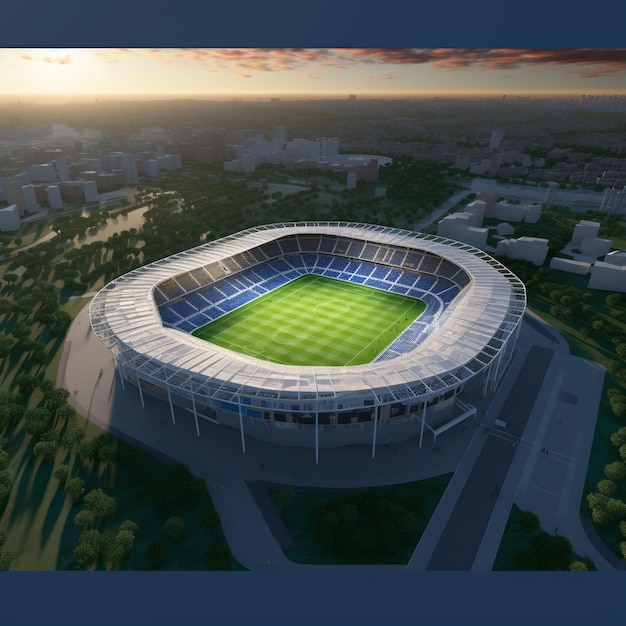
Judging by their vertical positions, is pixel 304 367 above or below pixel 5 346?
above

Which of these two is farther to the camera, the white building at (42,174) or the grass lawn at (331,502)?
the white building at (42,174)

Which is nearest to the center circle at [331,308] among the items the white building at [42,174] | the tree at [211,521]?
the tree at [211,521]

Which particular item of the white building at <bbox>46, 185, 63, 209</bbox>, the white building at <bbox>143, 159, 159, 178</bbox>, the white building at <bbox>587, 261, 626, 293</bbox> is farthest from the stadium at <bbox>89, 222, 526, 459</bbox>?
the white building at <bbox>143, 159, 159, 178</bbox>

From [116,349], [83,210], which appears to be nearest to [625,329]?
[116,349]

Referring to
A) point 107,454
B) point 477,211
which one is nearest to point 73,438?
point 107,454

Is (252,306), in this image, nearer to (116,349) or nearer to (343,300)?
(343,300)

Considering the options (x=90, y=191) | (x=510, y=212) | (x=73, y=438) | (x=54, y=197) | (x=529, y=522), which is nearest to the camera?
(x=529, y=522)

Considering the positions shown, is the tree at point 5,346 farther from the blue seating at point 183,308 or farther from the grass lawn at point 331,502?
the grass lawn at point 331,502

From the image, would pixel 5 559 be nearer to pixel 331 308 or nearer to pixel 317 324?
pixel 317 324
